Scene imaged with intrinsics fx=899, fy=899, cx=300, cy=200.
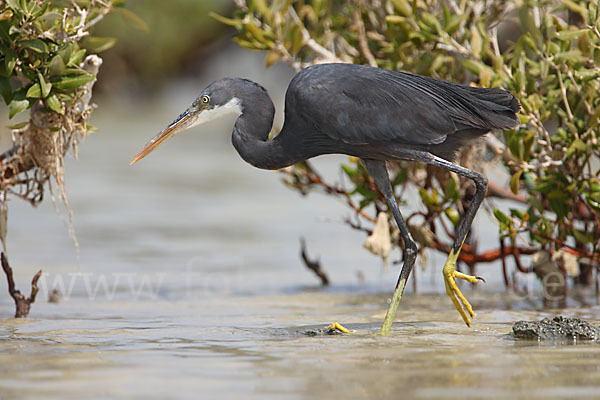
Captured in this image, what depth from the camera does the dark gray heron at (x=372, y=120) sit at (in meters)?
5.20

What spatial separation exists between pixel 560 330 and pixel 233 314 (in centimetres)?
228

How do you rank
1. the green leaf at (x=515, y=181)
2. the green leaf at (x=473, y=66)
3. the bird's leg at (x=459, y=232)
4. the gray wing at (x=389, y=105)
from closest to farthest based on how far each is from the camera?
1. the gray wing at (x=389, y=105)
2. the bird's leg at (x=459, y=232)
3. the green leaf at (x=515, y=181)
4. the green leaf at (x=473, y=66)

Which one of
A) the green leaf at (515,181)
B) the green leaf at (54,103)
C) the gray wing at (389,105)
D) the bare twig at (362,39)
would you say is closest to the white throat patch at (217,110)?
the gray wing at (389,105)

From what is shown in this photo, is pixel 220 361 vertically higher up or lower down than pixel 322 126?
lower down

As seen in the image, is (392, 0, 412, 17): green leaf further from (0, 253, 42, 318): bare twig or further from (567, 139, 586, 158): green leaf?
(0, 253, 42, 318): bare twig

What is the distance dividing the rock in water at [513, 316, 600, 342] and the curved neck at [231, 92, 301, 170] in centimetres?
169

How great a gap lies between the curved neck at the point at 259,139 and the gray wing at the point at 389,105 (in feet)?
0.87

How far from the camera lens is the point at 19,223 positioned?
10117mm

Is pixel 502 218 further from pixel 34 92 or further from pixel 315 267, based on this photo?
pixel 34 92

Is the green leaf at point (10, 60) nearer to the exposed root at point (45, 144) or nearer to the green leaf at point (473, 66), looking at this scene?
the exposed root at point (45, 144)

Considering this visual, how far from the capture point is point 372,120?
5.20 m

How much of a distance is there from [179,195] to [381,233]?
674cm

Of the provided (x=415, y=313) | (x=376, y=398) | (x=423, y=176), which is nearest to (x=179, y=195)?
(x=423, y=176)

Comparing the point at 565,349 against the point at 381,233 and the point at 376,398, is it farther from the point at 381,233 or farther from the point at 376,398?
the point at 381,233
